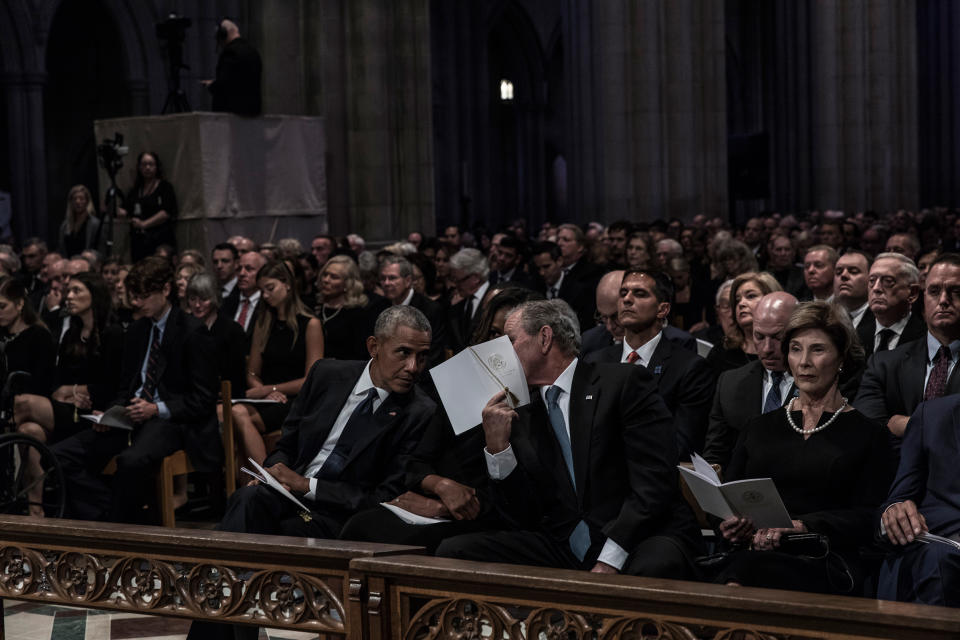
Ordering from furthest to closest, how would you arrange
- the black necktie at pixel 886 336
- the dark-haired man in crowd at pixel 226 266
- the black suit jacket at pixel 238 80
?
the black suit jacket at pixel 238 80, the dark-haired man in crowd at pixel 226 266, the black necktie at pixel 886 336

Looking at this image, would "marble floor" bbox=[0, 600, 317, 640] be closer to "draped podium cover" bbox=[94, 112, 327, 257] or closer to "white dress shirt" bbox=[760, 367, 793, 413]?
"white dress shirt" bbox=[760, 367, 793, 413]

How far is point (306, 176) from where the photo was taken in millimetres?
15695

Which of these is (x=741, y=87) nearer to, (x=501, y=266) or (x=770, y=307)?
(x=501, y=266)

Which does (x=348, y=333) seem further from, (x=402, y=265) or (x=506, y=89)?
(x=506, y=89)

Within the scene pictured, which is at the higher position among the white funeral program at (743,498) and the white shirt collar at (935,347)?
the white shirt collar at (935,347)

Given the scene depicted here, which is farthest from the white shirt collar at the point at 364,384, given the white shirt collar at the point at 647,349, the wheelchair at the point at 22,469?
the wheelchair at the point at 22,469

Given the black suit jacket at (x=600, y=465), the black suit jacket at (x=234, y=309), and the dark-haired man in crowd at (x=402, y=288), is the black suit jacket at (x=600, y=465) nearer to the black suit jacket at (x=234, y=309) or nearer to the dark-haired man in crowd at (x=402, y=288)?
the black suit jacket at (x=234, y=309)

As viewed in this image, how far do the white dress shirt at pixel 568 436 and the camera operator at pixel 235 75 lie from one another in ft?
31.2

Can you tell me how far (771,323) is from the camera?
6641 millimetres

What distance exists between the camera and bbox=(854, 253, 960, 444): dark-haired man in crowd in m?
6.22

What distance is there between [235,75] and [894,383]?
9.52 meters

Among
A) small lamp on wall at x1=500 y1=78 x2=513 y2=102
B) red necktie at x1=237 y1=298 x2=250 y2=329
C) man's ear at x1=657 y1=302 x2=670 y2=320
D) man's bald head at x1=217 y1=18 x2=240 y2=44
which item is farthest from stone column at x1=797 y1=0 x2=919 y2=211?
man's ear at x1=657 y1=302 x2=670 y2=320

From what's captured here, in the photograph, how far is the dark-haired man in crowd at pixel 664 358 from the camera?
7.10 metres

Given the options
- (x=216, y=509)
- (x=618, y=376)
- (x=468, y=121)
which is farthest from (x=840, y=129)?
(x=618, y=376)
